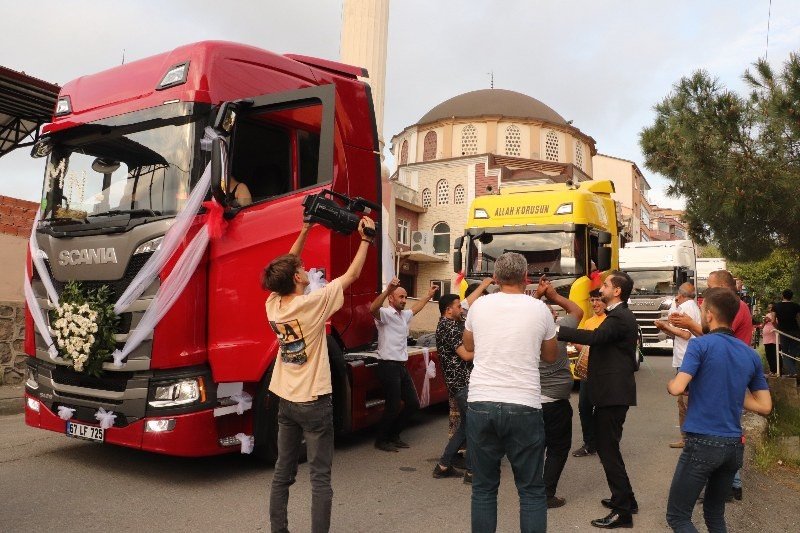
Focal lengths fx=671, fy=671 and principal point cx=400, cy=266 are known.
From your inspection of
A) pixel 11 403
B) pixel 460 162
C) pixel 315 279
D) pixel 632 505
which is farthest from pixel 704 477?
pixel 460 162

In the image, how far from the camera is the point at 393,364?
664cm

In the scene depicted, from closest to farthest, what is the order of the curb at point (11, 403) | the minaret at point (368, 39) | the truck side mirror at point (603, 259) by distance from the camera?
the curb at point (11, 403) → the truck side mirror at point (603, 259) → the minaret at point (368, 39)

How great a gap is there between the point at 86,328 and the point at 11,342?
5.54 metres

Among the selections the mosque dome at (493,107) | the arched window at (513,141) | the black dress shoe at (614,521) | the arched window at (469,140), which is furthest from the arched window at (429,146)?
the black dress shoe at (614,521)

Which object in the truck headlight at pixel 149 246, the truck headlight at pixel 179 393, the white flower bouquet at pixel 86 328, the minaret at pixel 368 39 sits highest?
the minaret at pixel 368 39

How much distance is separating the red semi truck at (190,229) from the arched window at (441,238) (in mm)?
34465

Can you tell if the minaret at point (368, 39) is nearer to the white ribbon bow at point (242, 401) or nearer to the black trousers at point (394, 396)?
the black trousers at point (394, 396)

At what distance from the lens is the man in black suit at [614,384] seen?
4.62 meters

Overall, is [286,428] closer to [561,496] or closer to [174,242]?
[174,242]

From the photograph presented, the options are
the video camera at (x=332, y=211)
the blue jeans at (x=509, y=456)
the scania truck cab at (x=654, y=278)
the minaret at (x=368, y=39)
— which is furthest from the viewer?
the minaret at (x=368, y=39)

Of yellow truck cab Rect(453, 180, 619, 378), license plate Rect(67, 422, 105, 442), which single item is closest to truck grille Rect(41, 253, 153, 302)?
license plate Rect(67, 422, 105, 442)

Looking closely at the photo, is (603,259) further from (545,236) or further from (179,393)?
(179,393)

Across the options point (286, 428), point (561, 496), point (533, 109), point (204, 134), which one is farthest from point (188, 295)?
point (533, 109)

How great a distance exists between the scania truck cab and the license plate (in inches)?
553
